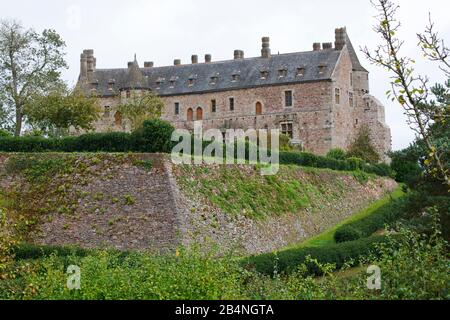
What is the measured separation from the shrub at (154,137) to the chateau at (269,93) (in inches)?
1031

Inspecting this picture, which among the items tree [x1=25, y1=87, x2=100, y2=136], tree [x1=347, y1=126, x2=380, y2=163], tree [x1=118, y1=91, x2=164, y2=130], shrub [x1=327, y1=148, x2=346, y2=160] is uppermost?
tree [x1=118, y1=91, x2=164, y2=130]

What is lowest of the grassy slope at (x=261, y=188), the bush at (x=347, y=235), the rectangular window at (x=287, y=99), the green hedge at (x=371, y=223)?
the bush at (x=347, y=235)

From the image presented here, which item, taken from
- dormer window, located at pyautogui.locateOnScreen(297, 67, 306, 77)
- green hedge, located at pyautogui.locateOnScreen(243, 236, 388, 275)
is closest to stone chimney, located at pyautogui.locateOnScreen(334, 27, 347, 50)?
dormer window, located at pyautogui.locateOnScreen(297, 67, 306, 77)

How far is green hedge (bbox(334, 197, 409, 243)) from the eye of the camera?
97.4ft

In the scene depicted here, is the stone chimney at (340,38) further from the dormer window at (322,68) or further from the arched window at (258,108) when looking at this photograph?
the arched window at (258,108)

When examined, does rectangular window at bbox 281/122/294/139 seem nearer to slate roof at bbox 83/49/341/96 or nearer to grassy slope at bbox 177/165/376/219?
slate roof at bbox 83/49/341/96

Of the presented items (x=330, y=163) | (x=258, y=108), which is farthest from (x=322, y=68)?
(x=330, y=163)

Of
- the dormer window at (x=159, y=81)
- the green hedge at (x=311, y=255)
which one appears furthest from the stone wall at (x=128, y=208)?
the dormer window at (x=159, y=81)

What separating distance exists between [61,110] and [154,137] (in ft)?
60.3

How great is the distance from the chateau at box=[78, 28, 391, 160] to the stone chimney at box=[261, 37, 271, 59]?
0.05 metres

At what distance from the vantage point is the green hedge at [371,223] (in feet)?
97.4

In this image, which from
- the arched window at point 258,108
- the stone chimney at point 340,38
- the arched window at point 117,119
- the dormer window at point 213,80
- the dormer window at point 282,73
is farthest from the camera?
the dormer window at point 213,80
